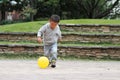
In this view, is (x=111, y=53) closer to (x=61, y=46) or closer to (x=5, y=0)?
(x=61, y=46)

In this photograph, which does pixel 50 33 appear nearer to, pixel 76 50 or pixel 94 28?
pixel 76 50

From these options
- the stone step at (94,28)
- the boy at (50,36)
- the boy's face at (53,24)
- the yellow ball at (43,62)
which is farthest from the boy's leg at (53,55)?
the stone step at (94,28)

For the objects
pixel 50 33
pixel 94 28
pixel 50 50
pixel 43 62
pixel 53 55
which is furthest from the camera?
pixel 94 28

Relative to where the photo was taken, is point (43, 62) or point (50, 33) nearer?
point (43, 62)

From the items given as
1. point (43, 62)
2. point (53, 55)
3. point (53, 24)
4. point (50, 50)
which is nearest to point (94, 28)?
point (50, 50)

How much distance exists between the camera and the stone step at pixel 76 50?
1465 cm

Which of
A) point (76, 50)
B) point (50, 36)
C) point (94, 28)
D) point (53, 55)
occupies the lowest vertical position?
point (76, 50)

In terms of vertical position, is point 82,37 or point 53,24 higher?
point 53,24

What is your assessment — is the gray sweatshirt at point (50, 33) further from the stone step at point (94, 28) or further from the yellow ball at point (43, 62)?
the stone step at point (94, 28)

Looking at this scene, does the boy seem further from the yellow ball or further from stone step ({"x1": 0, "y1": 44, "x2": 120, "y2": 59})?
stone step ({"x1": 0, "y1": 44, "x2": 120, "y2": 59})

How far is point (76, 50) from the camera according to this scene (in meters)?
14.7

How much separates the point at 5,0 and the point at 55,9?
14.4 ft

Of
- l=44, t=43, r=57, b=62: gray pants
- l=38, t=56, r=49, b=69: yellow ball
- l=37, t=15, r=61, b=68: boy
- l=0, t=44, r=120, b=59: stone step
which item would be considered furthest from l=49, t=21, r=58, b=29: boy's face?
l=0, t=44, r=120, b=59: stone step

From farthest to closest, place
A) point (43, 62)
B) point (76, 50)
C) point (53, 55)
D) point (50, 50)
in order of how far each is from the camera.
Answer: point (76, 50) → point (50, 50) → point (53, 55) → point (43, 62)
